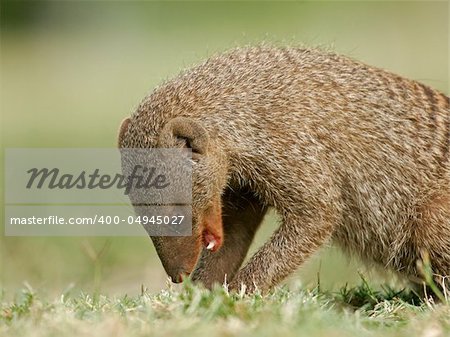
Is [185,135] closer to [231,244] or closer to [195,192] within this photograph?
[195,192]

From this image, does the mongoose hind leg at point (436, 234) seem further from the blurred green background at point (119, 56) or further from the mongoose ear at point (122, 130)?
the blurred green background at point (119, 56)

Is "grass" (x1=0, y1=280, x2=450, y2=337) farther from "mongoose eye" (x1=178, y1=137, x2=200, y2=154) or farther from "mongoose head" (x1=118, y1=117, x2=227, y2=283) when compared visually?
"mongoose eye" (x1=178, y1=137, x2=200, y2=154)

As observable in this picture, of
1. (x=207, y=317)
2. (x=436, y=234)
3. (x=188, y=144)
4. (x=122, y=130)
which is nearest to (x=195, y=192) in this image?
(x=188, y=144)

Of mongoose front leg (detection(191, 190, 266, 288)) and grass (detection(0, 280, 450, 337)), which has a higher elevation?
grass (detection(0, 280, 450, 337))

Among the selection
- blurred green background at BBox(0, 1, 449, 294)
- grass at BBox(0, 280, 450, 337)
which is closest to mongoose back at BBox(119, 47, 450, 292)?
grass at BBox(0, 280, 450, 337)

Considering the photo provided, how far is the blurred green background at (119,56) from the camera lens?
303 inches

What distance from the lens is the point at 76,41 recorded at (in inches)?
888

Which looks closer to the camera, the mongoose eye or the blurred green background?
the mongoose eye

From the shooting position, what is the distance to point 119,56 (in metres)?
20.6

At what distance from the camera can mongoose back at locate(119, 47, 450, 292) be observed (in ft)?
15.6

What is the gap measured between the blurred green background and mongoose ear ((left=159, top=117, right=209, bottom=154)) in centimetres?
214

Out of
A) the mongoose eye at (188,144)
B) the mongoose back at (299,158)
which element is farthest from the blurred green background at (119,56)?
the mongoose eye at (188,144)

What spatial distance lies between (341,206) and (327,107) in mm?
527

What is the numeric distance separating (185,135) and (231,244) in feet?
→ 2.83
